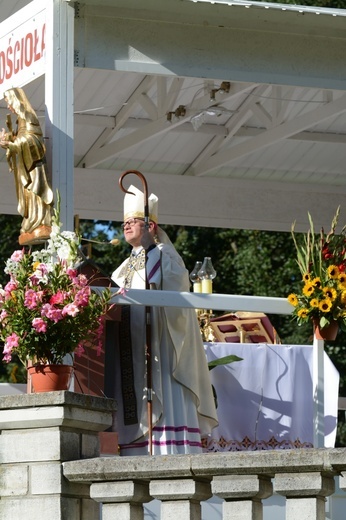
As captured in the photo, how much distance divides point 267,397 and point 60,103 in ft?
9.45

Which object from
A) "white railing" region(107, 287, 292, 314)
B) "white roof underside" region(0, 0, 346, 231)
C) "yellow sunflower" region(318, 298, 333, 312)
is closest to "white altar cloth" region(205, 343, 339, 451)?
A: "white railing" region(107, 287, 292, 314)

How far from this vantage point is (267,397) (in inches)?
428

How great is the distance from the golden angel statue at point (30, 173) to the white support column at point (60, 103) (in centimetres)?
8

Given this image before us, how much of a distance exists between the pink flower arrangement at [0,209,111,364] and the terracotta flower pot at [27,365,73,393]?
56mm

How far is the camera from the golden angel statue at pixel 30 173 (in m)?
9.17

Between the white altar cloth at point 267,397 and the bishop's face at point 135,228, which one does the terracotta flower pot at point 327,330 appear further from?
the bishop's face at point 135,228

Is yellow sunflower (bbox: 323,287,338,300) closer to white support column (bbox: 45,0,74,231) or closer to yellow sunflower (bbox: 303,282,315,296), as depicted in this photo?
yellow sunflower (bbox: 303,282,315,296)

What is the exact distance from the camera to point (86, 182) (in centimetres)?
1435

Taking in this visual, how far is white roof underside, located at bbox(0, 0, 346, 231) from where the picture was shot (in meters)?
9.58

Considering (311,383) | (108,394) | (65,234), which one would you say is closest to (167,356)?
(108,394)

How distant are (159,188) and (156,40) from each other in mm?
5080

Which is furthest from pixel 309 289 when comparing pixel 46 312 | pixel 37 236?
pixel 46 312

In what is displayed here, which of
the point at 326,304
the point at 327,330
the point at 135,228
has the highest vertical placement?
the point at 135,228

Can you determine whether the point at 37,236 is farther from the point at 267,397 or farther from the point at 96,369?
the point at 267,397
